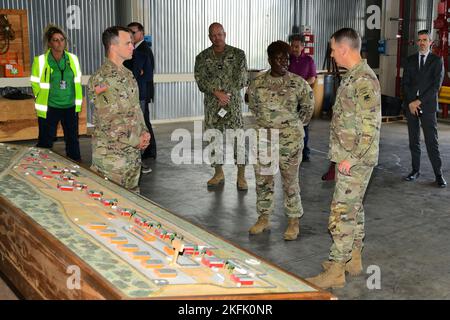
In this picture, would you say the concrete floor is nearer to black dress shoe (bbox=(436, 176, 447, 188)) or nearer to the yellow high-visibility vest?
black dress shoe (bbox=(436, 176, 447, 188))

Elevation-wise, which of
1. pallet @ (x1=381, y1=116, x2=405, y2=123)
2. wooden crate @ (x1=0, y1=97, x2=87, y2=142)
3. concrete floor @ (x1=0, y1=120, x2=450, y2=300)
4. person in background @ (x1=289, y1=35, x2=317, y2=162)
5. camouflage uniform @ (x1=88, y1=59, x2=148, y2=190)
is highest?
person in background @ (x1=289, y1=35, x2=317, y2=162)

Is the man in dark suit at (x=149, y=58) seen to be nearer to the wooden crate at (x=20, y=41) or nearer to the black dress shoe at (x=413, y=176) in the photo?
the wooden crate at (x=20, y=41)

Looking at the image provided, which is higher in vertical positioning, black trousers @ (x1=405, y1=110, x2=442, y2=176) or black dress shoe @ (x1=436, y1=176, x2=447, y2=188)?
black trousers @ (x1=405, y1=110, x2=442, y2=176)

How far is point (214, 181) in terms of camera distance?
22.3 ft

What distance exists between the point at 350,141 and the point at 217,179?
3.20 meters

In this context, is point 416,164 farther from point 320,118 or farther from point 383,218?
point 320,118

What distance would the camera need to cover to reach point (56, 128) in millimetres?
6812

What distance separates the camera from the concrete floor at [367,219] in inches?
164

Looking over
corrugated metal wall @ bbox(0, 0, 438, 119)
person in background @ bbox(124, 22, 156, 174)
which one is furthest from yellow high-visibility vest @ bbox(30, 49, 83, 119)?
corrugated metal wall @ bbox(0, 0, 438, 119)

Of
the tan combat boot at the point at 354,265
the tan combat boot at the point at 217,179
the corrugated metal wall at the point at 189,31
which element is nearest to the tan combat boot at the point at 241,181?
the tan combat boot at the point at 217,179

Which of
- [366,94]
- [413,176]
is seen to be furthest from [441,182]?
[366,94]

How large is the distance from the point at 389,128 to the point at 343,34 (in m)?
8.00

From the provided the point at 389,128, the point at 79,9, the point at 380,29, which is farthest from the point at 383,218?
the point at 380,29

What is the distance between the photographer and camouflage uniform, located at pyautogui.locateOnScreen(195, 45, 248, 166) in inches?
246
